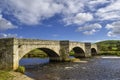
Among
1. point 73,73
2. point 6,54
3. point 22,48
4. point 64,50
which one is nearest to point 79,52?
point 64,50

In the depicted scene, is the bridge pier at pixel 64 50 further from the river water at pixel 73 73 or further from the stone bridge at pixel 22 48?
the river water at pixel 73 73

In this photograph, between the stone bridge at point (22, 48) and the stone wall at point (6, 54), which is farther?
the stone bridge at point (22, 48)

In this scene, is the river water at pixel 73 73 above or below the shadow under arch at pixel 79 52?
below

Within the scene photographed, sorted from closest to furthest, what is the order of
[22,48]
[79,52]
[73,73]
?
[73,73]
[22,48]
[79,52]

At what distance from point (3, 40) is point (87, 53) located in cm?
5668

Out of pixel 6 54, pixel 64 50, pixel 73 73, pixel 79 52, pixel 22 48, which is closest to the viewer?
pixel 6 54

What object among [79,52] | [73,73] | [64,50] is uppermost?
[64,50]

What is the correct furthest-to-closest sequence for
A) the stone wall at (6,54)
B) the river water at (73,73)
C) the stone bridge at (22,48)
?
the stone bridge at (22,48), the stone wall at (6,54), the river water at (73,73)

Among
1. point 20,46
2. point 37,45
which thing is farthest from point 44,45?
point 20,46

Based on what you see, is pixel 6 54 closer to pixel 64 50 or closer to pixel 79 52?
pixel 64 50

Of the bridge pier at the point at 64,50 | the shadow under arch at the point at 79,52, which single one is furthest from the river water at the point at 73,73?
the shadow under arch at the point at 79,52

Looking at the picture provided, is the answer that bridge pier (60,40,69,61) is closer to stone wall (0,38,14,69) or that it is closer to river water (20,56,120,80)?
river water (20,56,120,80)

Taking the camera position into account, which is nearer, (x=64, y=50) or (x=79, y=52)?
(x=64, y=50)

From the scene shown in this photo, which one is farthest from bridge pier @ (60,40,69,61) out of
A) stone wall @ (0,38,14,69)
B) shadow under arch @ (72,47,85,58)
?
stone wall @ (0,38,14,69)
